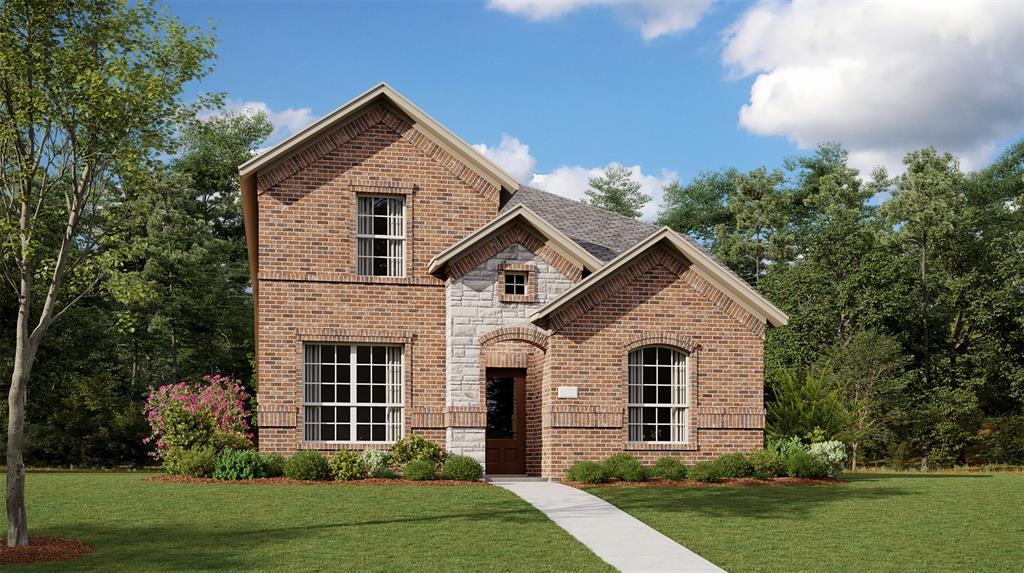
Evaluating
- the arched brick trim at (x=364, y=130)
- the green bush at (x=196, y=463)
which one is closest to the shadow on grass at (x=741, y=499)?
the green bush at (x=196, y=463)

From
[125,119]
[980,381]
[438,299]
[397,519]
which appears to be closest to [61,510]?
[397,519]

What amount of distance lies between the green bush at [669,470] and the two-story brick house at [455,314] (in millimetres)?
739

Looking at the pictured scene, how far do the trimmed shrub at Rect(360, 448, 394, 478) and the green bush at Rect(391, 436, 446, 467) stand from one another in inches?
6.9

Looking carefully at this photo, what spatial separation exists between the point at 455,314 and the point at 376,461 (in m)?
3.61

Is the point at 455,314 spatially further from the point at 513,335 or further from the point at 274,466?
the point at 274,466

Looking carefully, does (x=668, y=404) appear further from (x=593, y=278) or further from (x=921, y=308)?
(x=921, y=308)

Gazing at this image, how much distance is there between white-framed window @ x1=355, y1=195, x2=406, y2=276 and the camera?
22.0 metres

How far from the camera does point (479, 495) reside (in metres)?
17.3

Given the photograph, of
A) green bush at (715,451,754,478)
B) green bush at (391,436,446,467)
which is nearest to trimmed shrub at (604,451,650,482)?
green bush at (715,451,754,478)

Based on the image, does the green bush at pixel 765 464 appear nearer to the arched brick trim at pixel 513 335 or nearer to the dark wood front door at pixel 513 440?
the arched brick trim at pixel 513 335

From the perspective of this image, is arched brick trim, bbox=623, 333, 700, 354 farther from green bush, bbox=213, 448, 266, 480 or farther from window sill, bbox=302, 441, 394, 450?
green bush, bbox=213, 448, 266, 480

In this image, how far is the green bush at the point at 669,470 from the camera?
19.9 m

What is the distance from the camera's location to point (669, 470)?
19922mm

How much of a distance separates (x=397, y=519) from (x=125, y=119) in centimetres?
671
